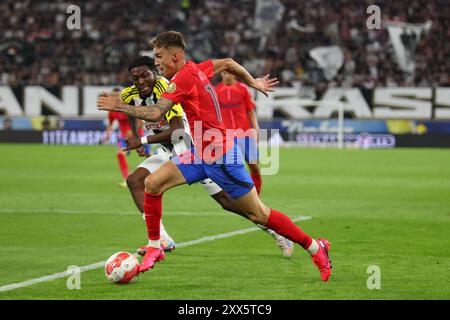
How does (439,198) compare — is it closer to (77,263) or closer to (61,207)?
(61,207)

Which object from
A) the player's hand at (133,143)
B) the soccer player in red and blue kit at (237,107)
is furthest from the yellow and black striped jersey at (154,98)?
the soccer player in red and blue kit at (237,107)

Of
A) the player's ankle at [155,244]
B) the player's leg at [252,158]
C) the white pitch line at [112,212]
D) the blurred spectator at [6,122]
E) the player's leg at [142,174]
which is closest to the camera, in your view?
the player's ankle at [155,244]

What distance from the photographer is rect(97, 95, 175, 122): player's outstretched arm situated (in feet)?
27.9

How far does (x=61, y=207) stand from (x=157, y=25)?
2924cm

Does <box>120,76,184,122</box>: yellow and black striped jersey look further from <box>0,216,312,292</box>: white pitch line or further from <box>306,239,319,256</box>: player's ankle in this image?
<box>306,239,319,256</box>: player's ankle

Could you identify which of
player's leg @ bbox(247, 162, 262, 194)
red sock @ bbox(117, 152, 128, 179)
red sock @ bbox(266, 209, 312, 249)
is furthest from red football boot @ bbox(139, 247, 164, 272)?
red sock @ bbox(117, 152, 128, 179)

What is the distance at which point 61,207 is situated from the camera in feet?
54.2

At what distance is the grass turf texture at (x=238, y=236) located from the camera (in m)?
8.66

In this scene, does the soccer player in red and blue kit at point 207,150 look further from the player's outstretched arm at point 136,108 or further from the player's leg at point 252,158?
the player's leg at point 252,158

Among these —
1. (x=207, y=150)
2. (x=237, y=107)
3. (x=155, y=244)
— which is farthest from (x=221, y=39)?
(x=207, y=150)

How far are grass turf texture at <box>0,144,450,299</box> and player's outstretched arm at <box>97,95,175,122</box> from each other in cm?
159

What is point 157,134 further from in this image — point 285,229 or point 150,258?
point 285,229

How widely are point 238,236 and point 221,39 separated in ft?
104

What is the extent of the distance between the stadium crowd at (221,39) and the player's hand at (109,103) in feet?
102
